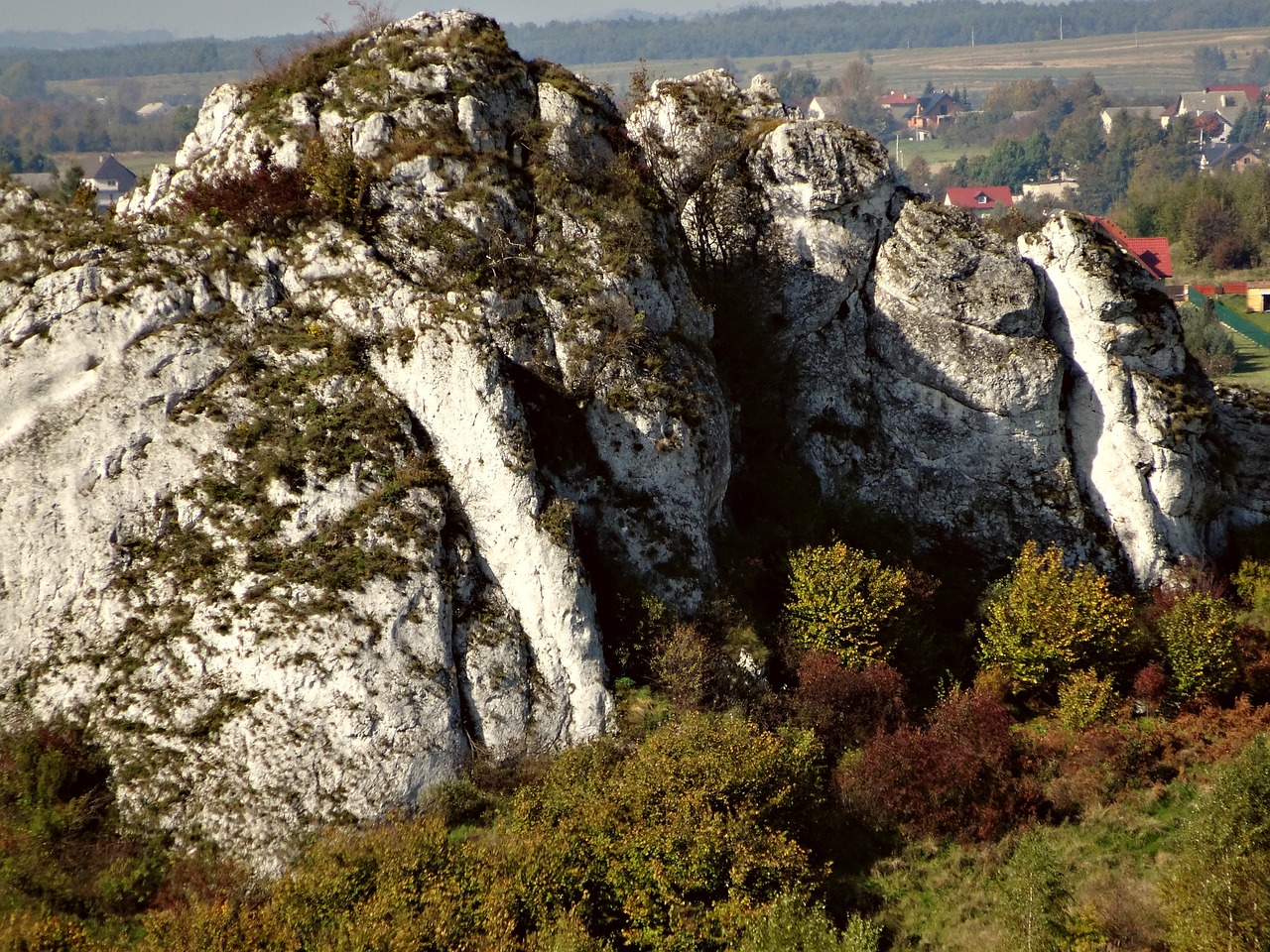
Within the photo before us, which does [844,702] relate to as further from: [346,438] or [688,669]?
[346,438]

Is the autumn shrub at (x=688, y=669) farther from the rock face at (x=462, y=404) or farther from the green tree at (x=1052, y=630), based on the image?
the green tree at (x=1052, y=630)

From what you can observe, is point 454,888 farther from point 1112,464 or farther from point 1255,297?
point 1255,297

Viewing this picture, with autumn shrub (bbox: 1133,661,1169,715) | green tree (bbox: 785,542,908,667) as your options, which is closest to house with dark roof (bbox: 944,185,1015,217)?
autumn shrub (bbox: 1133,661,1169,715)

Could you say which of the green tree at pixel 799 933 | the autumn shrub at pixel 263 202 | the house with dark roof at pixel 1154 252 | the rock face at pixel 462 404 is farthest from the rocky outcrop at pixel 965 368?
the house with dark roof at pixel 1154 252

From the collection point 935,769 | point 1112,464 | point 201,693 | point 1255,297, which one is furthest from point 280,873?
point 1255,297

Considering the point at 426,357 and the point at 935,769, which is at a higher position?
the point at 426,357

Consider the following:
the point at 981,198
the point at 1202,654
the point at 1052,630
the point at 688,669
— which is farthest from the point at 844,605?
the point at 981,198

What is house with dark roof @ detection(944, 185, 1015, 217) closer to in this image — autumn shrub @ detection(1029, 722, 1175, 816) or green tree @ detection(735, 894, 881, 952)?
autumn shrub @ detection(1029, 722, 1175, 816)
